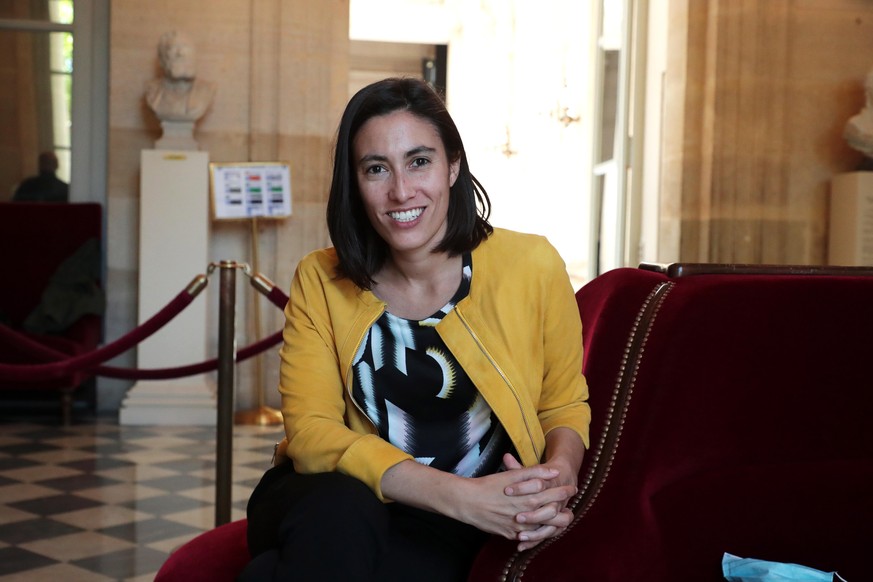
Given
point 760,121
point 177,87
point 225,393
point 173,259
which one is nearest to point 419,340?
point 225,393

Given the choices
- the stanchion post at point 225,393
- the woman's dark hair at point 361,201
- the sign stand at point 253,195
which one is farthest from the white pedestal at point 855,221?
the woman's dark hair at point 361,201

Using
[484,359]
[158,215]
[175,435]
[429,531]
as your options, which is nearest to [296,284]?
[484,359]

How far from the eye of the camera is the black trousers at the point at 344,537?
1.73 m

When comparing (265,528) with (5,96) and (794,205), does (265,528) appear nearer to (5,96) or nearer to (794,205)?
(794,205)

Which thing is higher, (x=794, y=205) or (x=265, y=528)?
(x=794, y=205)

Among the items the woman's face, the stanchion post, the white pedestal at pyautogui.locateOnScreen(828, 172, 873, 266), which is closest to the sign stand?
the stanchion post

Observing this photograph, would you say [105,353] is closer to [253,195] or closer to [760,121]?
[253,195]

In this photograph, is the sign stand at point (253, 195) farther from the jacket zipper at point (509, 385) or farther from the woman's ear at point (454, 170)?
the jacket zipper at point (509, 385)

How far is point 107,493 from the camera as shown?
5.06m

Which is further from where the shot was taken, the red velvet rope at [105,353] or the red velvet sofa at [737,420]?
the red velvet rope at [105,353]

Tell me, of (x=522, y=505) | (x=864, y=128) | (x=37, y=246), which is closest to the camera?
(x=522, y=505)

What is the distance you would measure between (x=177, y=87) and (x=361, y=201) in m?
5.47

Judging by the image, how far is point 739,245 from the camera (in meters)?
7.61

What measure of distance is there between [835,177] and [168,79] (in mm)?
4865
